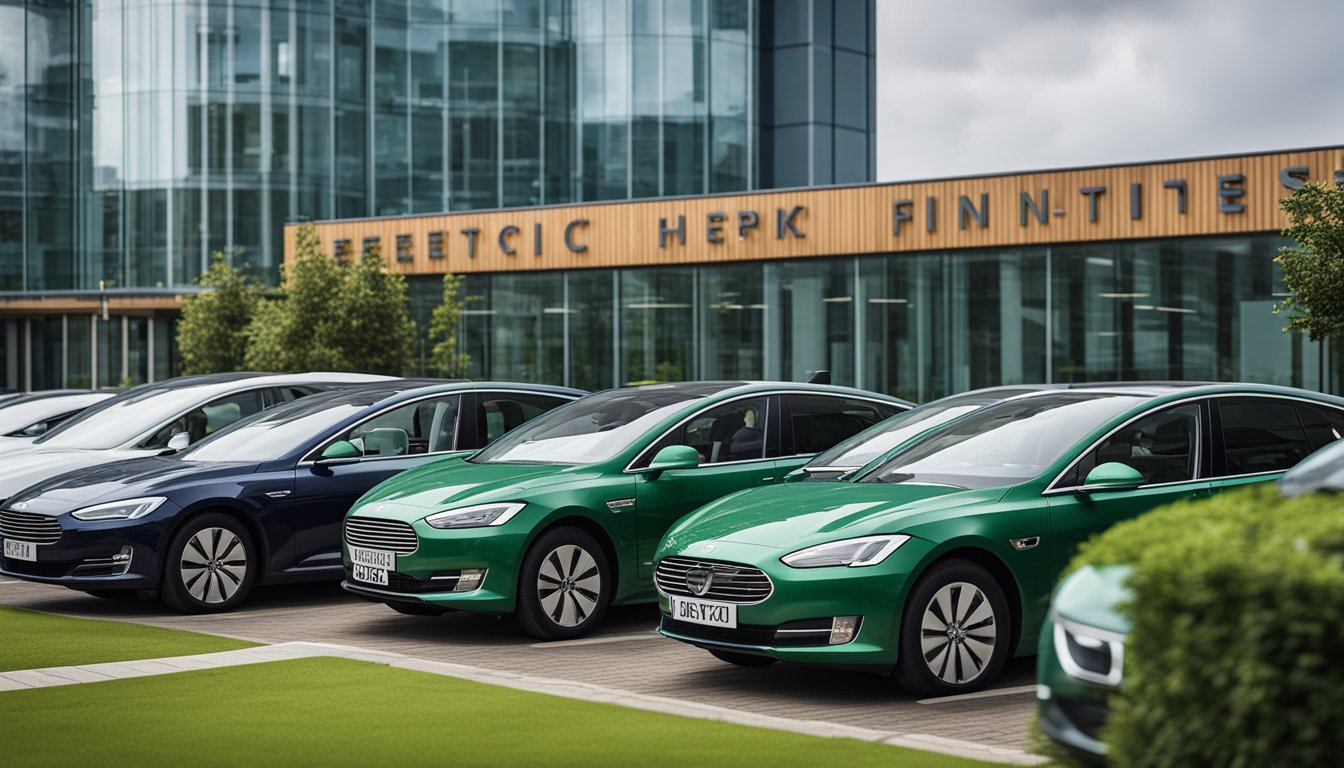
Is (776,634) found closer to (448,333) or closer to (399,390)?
(399,390)

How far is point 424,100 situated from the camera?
1793 inches

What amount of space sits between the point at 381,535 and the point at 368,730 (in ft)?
11.0

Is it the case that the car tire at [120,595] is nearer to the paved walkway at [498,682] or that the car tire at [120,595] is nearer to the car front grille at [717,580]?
the paved walkway at [498,682]

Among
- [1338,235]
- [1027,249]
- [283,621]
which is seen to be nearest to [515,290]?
[1027,249]

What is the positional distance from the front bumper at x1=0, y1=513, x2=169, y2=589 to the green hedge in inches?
329

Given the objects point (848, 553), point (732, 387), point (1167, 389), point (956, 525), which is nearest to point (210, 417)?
point (732, 387)

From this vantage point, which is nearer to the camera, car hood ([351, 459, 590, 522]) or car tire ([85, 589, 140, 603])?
car hood ([351, 459, 590, 522])

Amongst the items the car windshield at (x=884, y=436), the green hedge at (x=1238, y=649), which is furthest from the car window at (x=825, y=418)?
the green hedge at (x=1238, y=649)

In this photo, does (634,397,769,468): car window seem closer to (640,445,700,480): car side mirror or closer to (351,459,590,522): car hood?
(640,445,700,480): car side mirror

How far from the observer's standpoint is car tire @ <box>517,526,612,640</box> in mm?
9703

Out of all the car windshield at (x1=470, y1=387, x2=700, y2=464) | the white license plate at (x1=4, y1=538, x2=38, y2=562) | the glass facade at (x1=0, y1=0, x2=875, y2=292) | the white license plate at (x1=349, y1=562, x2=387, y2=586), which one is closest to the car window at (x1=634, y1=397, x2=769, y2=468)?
the car windshield at (x1=470, y1=387, x2=700, y2=464)

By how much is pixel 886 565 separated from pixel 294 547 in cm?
546

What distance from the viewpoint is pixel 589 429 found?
10.9 metres

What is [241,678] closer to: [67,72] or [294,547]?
[294,547]
